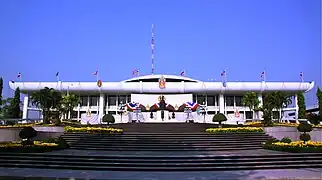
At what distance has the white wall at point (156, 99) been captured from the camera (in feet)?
206

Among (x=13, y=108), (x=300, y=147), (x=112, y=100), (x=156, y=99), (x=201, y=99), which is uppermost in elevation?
(x=201, y=99)

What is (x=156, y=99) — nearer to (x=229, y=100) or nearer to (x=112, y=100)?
(x=112, y=100)

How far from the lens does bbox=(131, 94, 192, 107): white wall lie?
206ft

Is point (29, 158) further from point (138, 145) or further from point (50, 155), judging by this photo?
point (138, 145)

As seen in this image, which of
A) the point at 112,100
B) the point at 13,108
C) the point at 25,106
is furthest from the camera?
the point at 112,100

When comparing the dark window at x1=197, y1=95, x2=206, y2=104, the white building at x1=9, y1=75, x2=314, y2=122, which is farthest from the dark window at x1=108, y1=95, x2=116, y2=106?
the dark window at x1=197, y1=95, x2=206, y2=104

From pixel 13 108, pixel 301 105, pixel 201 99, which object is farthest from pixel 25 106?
pixel 301 105

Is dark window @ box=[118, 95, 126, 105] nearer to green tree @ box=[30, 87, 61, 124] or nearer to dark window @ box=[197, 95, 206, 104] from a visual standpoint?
dark window @ box=[197, 95, 206, 104]

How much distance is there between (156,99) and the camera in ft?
207

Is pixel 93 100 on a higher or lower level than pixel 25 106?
higher

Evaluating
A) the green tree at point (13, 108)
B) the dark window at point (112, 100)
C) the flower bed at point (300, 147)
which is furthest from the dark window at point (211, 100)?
the flower bed at point (300, 147)

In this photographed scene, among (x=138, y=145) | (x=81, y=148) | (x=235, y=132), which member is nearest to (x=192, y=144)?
(x=138, y=145)

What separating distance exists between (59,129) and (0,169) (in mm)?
13160

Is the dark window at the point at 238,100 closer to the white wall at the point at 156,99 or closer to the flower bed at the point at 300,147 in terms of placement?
the white wall at the point at 156,99
